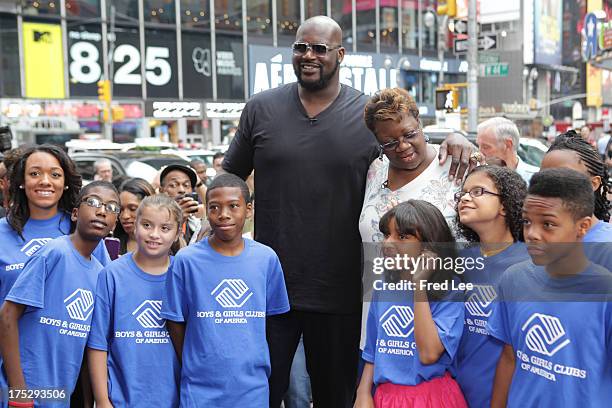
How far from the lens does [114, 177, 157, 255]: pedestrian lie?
433cm

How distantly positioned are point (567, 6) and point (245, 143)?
66.3 metres

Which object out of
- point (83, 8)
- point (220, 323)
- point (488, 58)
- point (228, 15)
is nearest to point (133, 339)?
point (220, 323)

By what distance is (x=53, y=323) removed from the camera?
3096mm

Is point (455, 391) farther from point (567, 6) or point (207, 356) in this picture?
point (567, 6)

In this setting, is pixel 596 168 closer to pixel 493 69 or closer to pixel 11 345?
pixel 11 345

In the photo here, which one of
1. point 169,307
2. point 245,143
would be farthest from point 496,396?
point 245,143

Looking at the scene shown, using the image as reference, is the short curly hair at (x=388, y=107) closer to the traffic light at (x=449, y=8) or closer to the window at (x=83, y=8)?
the traffic light at (x=449, y=8)

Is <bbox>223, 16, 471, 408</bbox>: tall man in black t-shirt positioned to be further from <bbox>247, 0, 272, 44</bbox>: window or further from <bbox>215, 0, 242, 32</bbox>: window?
<bbox>247, 0, 272, 44</bbox>: window

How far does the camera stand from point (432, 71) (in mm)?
40688

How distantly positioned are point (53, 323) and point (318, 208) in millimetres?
1269

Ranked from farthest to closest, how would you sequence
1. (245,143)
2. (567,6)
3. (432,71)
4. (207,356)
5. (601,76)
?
(601,76), (567,6), (432,71), (245,143), (207,356)

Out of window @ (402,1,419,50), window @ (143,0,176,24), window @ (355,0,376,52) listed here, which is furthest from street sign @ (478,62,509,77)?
window @ (143,0,176,24)

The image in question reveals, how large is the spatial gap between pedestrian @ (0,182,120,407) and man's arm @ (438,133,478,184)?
1.66m

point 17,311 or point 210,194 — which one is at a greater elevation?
point 210,194
